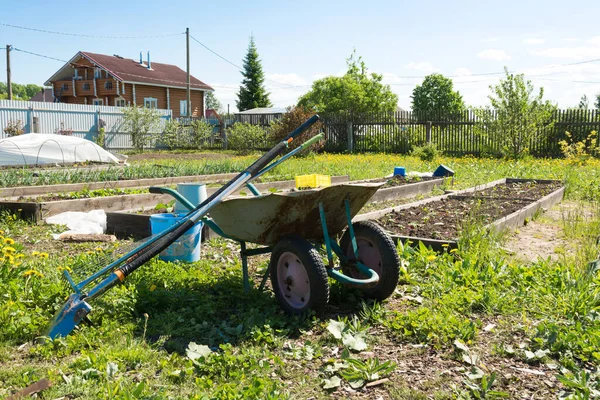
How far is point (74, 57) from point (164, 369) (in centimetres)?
3819

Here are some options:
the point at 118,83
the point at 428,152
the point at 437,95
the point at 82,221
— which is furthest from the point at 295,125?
the point at 437,95

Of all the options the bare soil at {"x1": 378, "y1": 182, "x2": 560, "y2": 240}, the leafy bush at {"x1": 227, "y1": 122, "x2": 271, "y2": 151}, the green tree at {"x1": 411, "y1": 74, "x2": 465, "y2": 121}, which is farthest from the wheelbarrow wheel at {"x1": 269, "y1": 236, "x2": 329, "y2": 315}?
the green tree at {"x1": 411, "y1": 74, "x2": 465, "y2": 121}

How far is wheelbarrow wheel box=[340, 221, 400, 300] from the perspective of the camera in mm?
3455

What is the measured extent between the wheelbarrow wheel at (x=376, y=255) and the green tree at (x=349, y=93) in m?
30.4

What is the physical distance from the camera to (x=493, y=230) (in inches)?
194

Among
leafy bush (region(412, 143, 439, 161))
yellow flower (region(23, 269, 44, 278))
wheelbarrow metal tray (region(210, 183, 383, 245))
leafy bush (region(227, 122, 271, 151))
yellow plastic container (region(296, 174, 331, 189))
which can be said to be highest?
leafy bush (region(227, 122, 271, 151))

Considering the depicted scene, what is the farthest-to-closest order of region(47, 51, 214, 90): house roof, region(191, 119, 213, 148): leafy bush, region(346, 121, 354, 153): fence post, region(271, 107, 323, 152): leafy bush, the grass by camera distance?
region(47, 51, 214, 90): house roof
region(191, 119, 213, 148): leafy bush
region(346, 121, 354, 153): fence post
region(271, 107, 323, 152): leafy bush
the grass

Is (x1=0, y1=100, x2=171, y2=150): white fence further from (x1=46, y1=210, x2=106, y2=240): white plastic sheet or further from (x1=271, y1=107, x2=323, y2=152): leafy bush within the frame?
(x1=46, y1=210, x2=106, y2=240): white plastic sheet

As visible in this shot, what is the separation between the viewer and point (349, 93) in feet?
120

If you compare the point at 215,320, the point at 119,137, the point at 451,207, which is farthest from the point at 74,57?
the point at 215,320

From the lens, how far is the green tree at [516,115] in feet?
55.6

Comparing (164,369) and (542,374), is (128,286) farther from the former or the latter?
(542,374)

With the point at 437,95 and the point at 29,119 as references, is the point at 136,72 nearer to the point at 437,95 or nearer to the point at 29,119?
the point at 29,119

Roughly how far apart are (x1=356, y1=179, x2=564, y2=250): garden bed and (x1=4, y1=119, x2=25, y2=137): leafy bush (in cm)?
1683
